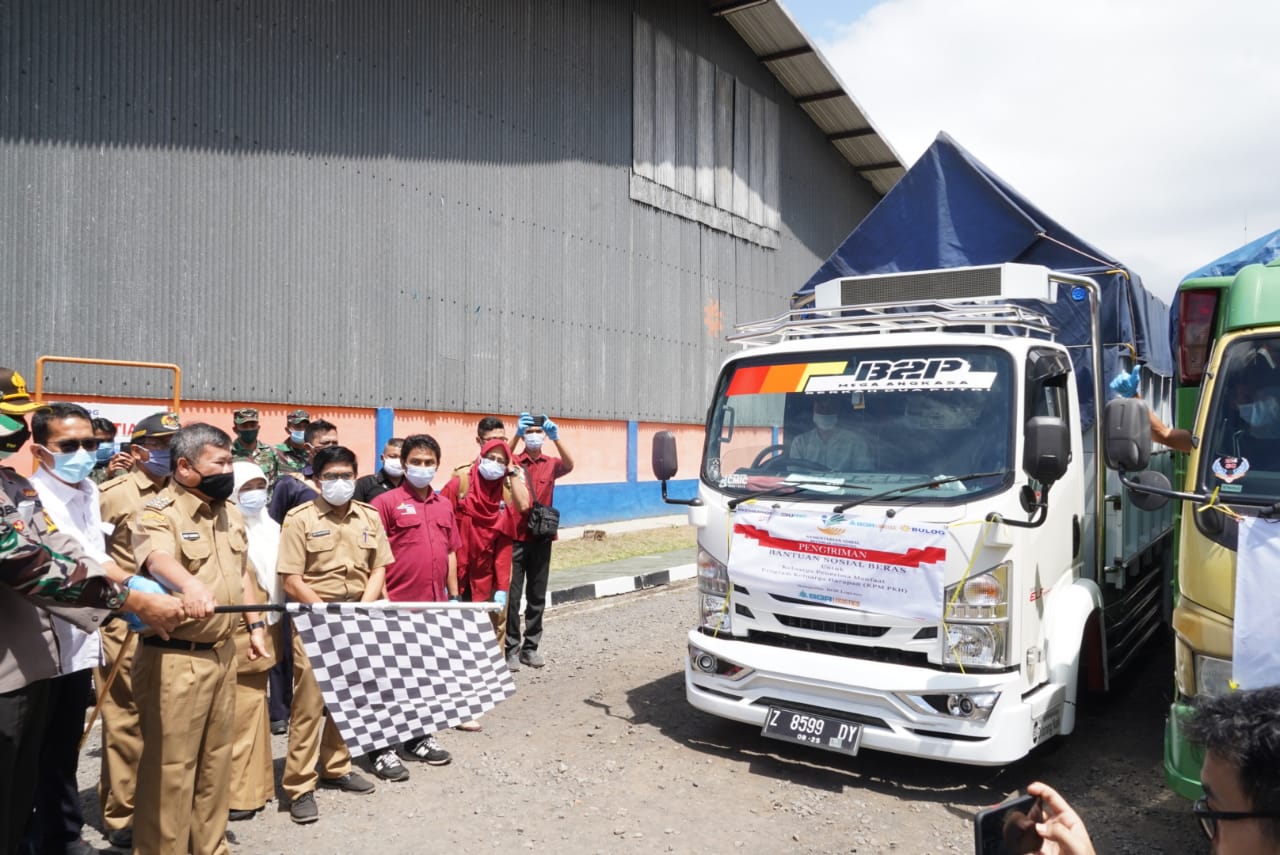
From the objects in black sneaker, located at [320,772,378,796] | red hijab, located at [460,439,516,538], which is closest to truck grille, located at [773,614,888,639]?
black sneaker, located at [320,772,378,796]

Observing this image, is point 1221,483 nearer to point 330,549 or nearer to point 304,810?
point 330,549

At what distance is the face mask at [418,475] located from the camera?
18.0 ft

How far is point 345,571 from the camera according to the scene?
472cm

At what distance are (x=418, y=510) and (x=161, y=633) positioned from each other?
207 centimetres

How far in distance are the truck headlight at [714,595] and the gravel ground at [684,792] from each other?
0.77 metres

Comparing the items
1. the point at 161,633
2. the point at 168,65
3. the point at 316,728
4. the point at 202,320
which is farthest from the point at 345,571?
the point at 168,65

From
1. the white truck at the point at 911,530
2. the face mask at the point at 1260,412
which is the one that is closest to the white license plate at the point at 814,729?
the white truck at the point at 911,530

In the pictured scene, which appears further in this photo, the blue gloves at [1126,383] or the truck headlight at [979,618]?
the blue gloves at [1126,383]

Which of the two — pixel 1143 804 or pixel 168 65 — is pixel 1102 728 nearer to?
pixel 1143 804

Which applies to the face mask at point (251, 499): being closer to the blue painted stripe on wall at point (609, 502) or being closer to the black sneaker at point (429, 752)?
the black sneaker at point (429, 752)

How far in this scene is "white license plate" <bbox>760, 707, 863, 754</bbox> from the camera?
187 inches

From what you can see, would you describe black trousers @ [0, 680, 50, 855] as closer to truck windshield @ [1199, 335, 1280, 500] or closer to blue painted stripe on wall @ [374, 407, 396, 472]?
truck windshield @ [1199, 335, 1280, 500]

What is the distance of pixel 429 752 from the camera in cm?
527

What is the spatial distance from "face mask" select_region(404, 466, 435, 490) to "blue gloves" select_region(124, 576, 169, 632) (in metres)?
2.04
